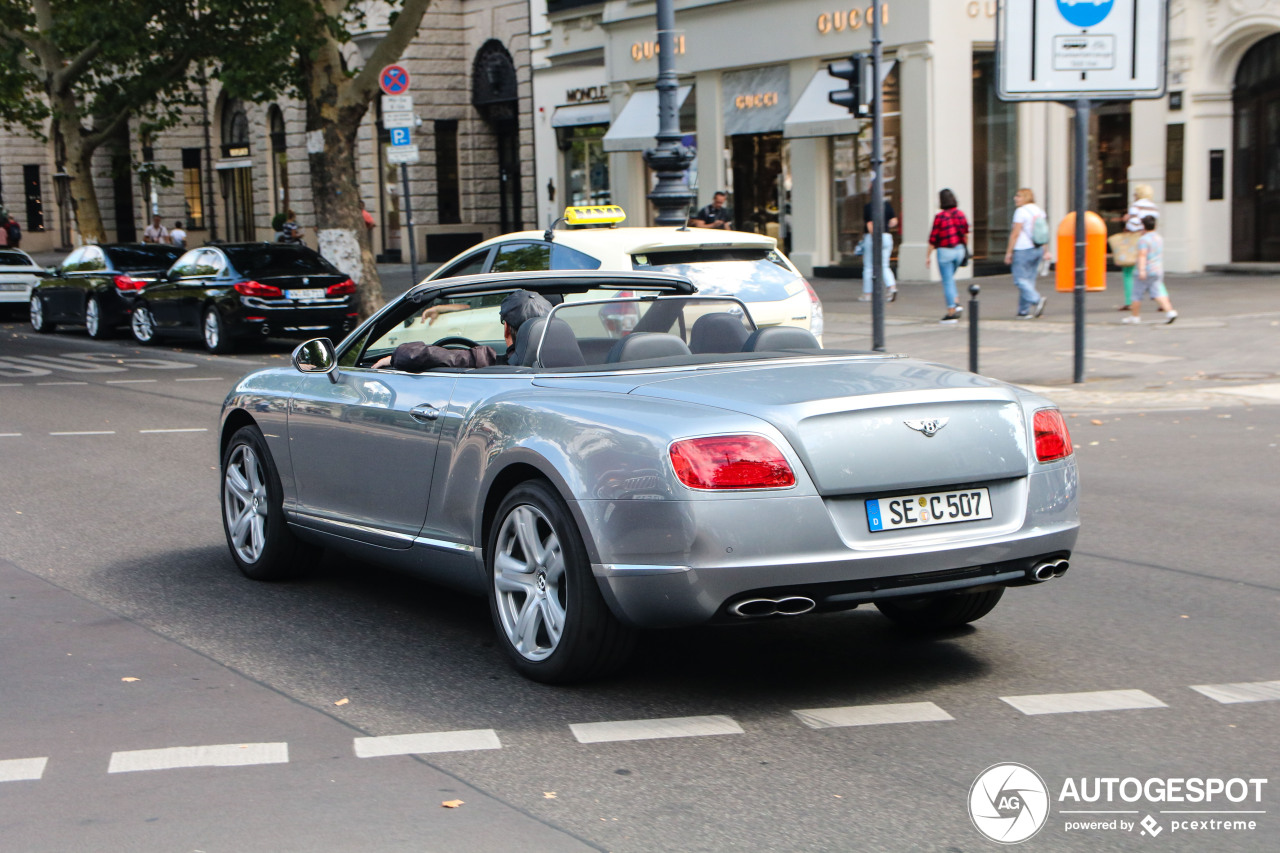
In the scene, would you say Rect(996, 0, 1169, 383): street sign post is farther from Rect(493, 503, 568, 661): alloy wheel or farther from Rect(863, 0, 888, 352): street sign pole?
Rect(493, 503, 568, 661): alloy wheel

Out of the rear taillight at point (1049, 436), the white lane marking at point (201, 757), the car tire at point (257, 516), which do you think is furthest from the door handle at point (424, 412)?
the rear taillight at point (1049, 436)

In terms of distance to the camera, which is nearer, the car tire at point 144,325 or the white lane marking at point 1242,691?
the white lane marking at point 1242,691

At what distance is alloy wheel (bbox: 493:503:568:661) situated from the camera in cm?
514

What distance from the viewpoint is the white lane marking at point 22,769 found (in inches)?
174

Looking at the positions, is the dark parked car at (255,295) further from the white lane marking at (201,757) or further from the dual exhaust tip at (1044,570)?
the dual exhaust tip at (1044,570)

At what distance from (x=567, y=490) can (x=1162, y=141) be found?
22.3m

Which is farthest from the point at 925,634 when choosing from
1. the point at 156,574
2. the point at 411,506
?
the point at 156,574

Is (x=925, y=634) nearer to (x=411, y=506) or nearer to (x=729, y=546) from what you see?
(x=729, y=546)

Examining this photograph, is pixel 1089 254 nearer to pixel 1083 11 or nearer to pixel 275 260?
pixel 1083 11

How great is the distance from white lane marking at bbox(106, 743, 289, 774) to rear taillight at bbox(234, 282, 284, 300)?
1627cm

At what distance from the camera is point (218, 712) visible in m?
5.02

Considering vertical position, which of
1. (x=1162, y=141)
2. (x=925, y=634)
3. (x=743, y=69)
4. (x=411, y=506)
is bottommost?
(x=925, y=634)

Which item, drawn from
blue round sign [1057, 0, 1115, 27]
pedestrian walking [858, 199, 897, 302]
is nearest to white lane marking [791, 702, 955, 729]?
blue round sign [1057, 0, 1115, 27]

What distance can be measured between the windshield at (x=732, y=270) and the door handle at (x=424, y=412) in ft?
19.3
